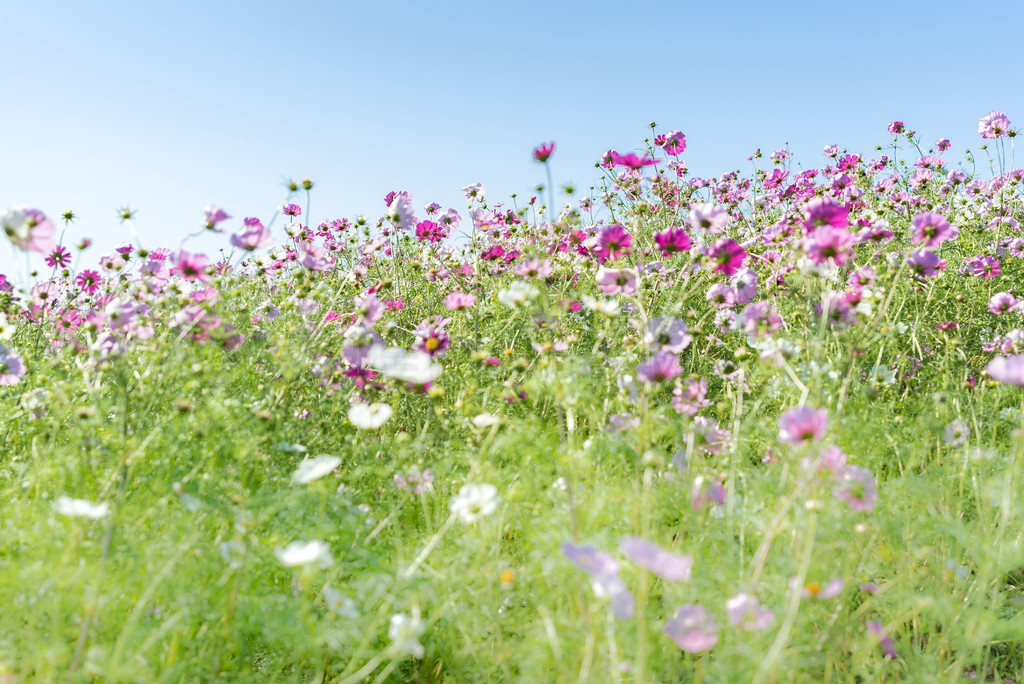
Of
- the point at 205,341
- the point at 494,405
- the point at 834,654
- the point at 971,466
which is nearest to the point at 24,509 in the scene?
the point at 205,341

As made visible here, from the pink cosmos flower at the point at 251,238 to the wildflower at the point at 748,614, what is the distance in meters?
1.55

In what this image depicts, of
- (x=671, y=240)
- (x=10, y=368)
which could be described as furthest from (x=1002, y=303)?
(x=10, y=368)

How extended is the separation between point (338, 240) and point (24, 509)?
2.87 meters

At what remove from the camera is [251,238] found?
189cm

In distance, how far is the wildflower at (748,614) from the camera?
97 cm

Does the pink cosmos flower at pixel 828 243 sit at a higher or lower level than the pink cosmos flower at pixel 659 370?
higher

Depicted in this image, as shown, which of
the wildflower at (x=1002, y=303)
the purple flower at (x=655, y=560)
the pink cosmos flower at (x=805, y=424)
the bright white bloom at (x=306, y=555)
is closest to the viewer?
the purple flower at (x=655, y=560)

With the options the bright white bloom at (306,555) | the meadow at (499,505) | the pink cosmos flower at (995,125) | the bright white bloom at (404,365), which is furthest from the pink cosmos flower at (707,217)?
the pink cosmos flower at (995,125)

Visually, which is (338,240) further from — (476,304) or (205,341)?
(205,341)

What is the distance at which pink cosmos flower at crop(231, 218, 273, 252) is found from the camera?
6.16ft

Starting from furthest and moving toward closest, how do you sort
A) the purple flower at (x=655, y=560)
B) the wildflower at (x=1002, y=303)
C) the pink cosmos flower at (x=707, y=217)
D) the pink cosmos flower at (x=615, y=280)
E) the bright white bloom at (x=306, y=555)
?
the wildflower at (x=1002, y=303) < the pink cosmos flower at (x=615, y=280) < the pink cosmos flower at (x=707, y=217) < the bright white bloom at (x=306, y=555) < the purple flower at (x=655, y=560)

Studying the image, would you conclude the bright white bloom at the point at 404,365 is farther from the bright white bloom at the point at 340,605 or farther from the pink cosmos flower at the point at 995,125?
the pink cosmos flower at the point at 995,125

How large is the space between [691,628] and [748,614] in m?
0.09

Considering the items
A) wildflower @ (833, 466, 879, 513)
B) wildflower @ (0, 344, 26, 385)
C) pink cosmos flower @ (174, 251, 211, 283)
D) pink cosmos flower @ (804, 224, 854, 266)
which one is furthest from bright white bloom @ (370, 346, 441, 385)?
wildflower @ (0, 344, 26, 385)
